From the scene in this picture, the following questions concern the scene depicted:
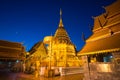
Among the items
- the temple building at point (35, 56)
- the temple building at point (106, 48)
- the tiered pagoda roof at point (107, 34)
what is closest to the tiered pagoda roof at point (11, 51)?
the temple building at point (35, 56)

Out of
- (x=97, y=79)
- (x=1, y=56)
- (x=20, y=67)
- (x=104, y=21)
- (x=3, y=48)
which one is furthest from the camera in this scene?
(x=20, y=67)

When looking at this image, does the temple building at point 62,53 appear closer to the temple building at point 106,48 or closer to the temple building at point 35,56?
the temple building at point 35,56

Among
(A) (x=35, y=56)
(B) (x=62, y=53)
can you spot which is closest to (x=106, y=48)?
(B) (x=62, y=53)

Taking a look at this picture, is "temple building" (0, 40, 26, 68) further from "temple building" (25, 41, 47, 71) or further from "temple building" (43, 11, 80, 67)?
"temple building" (43, 11, 80, 67)

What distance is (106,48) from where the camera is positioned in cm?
1058

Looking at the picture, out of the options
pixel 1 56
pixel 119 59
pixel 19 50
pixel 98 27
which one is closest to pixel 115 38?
pixel 119 59

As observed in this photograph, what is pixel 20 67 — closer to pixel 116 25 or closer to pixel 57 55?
pixel 57 55

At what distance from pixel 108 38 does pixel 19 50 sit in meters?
23.5

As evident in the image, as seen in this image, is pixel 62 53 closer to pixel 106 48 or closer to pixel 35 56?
pixel 35 56

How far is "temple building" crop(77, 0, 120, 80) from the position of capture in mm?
10418

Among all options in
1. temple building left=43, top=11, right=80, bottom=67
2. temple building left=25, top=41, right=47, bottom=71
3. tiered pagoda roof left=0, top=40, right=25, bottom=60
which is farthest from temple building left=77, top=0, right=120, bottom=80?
temple building left=25, top=41, right=47, bottom=71

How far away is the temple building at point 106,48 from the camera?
10418 mm

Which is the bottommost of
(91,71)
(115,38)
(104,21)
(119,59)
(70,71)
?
(70,71)

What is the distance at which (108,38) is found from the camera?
1212 cm
